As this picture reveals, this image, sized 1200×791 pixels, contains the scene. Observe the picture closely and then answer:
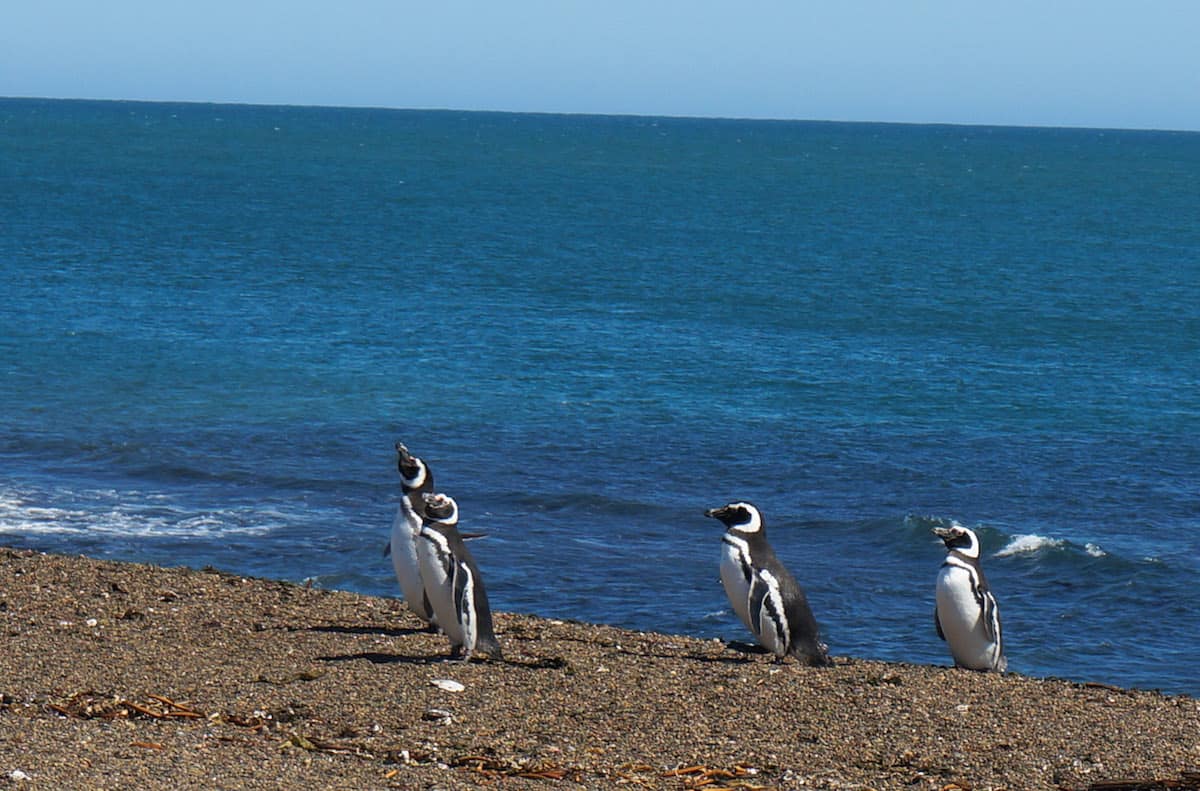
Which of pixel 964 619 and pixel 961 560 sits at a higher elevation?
pixel 961 560

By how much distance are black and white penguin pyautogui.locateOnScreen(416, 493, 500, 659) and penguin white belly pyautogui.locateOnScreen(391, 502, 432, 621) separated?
0.19 m

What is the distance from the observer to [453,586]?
1366 centimetres

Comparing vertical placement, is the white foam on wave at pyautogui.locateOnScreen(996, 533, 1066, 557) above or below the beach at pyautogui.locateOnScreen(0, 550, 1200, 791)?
below

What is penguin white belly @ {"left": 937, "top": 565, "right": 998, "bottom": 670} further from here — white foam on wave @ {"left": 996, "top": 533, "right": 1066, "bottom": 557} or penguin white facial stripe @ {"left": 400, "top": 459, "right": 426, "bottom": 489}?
white foam on wave @ {"left": 996, "top": 533, "right": 1066, "bottom": 557}

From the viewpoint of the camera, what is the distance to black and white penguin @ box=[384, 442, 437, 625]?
14.4 m

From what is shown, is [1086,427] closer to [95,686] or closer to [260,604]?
[260,604]

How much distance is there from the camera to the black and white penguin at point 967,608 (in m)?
14.8

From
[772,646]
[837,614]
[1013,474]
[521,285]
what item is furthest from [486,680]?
[521,285]

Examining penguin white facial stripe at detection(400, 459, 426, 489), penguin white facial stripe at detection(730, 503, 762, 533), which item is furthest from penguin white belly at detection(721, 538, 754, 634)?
penguin white facial stripe at detection(400, 459, 426, 489)

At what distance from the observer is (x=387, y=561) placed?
76.8ft

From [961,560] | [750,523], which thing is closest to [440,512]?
[750,523]

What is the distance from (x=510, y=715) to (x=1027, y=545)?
15.2 metres

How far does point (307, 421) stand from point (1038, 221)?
75806mm

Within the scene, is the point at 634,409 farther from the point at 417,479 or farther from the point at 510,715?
the point at 510,715
